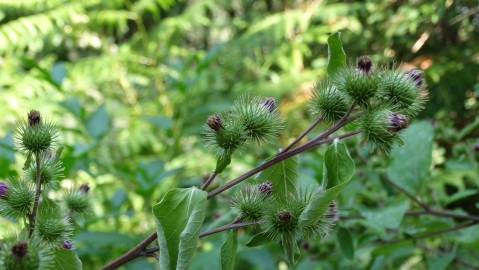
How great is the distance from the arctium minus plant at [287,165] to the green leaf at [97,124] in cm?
157

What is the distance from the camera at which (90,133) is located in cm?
253

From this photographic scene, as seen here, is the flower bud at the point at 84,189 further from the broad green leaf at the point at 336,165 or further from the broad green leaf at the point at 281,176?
the broad green leaf at the point at 336,165

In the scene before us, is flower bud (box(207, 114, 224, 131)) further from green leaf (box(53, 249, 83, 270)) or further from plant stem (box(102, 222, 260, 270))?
green leaf (box(53, 249, 83, 270))

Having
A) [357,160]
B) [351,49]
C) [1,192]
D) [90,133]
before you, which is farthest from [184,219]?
[351,49]

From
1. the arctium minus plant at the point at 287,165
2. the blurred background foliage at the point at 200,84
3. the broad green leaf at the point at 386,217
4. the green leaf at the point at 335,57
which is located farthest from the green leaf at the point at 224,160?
the blurred background foliage at the point at 200,84

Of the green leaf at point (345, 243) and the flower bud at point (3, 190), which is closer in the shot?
the flower bud at point (3, 190)

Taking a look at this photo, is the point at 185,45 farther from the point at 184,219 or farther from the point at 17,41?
the point at 184,219

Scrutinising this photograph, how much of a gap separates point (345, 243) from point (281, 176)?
0.57 metres

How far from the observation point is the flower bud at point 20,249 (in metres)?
0.72

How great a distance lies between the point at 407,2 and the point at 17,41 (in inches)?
138

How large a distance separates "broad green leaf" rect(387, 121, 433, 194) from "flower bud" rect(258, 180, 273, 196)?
34.9 inches

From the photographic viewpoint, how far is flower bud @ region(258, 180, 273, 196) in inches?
38.1

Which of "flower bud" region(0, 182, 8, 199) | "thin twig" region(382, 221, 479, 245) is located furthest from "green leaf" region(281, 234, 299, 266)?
"thin twig" region(382, 221, 479, 245)

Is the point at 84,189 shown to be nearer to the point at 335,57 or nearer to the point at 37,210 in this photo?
the point at 37,210
